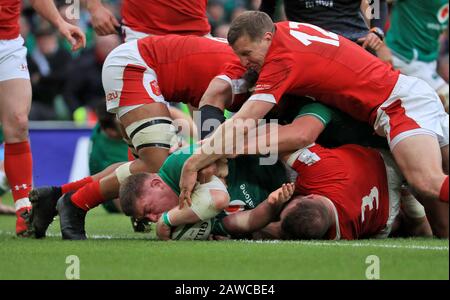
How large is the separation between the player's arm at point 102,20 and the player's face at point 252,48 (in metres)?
1.88

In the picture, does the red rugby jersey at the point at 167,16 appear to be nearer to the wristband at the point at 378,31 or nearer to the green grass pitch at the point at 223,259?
the wristband at the point at 378,31

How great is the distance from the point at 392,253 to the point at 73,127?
7.43 meters

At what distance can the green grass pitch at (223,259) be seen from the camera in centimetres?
511

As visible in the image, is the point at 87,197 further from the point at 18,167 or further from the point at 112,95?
the point at 18,167

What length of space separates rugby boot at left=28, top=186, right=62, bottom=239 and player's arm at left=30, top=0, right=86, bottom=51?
4.07 feet

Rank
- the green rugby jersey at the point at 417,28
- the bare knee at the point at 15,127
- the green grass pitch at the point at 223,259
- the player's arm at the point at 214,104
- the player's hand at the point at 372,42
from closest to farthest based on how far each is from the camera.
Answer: the green grass pitch at the point at 223,259 → the player's arm at the point at 214,104 → the bare knee at the point at 15,127 → the player's hand at the point at 372,42 → the green rugby jersey at the point at 417,28

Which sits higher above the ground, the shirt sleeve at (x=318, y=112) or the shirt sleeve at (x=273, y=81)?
the shirt sleeve at (x=273, y=81)

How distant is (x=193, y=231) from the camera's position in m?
6.56

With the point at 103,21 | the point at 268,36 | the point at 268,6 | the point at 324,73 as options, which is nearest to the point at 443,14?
the point at 268,6

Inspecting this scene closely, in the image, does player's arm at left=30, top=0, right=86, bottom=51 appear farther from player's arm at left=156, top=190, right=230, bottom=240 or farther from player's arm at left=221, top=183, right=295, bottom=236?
player's arm at left=221, top=183, right=295, bottom=236

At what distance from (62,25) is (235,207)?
2156 millimetres

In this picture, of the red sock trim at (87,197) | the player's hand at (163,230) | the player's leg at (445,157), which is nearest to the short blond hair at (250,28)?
the player's hand at (163,230)

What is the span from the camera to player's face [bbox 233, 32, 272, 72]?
6.48m

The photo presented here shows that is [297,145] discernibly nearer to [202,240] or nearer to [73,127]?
[202,240]
